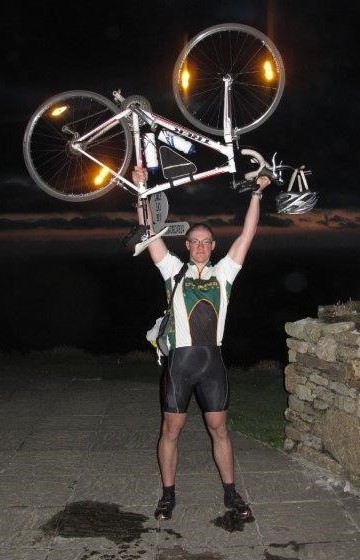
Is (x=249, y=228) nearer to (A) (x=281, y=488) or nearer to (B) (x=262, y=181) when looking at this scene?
(B) (x=262, y=181)

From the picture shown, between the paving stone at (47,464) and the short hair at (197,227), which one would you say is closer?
the short hair at (197,227)

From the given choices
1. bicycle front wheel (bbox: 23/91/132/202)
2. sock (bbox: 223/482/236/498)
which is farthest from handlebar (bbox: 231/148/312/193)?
sock (bbox: 223/482/236/498)

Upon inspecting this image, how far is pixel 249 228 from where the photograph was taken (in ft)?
16.9

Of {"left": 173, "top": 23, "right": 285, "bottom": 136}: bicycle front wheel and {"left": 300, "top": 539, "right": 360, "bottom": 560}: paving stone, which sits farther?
{"left": 173, "top": 23, "right": 285, "bottom": 136}: bicycle front wheel

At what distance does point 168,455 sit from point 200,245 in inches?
75.0

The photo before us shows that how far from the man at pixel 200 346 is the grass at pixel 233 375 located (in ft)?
7.98

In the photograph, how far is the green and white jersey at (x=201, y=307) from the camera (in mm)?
4984

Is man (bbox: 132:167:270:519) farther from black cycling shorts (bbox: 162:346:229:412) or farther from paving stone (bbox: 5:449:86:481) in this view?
paving stone (bbox: 5:449:86:481)

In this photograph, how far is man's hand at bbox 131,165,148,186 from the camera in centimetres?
523

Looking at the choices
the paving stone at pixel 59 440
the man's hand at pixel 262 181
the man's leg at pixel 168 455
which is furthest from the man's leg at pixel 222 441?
the paving stone at pixel 59 440

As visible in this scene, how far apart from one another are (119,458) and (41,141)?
376cm

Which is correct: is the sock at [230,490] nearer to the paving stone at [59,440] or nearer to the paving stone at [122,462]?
the paving stone at [122,462]

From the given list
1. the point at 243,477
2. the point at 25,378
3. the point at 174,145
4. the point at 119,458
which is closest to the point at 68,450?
the point at 119,458

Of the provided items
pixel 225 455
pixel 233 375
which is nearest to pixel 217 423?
pixel 225 455
